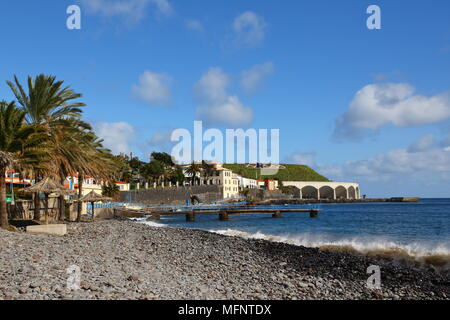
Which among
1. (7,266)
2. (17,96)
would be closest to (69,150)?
(17,96)

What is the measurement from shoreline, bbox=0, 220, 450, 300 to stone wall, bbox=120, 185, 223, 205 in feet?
241

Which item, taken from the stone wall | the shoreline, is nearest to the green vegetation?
the shoreline

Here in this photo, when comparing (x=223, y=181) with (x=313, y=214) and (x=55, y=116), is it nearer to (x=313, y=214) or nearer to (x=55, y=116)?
(x=313, y=214)

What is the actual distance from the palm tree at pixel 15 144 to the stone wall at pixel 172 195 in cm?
6774

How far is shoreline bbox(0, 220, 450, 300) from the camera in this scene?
24.4 feet

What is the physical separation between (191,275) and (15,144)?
1307cm

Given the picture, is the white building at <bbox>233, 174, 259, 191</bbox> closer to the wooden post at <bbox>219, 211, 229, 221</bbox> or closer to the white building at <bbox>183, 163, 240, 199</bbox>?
the white building at <bbox>183, 163, 240, 199</bbox>

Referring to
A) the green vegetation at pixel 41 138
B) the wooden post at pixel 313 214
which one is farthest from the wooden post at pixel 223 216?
the green vegetation at pixel 41 138

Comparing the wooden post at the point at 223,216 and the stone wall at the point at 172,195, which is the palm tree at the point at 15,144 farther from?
the stone wall at the point at 172,195

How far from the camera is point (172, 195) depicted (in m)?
93.3

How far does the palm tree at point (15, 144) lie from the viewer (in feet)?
59.2
